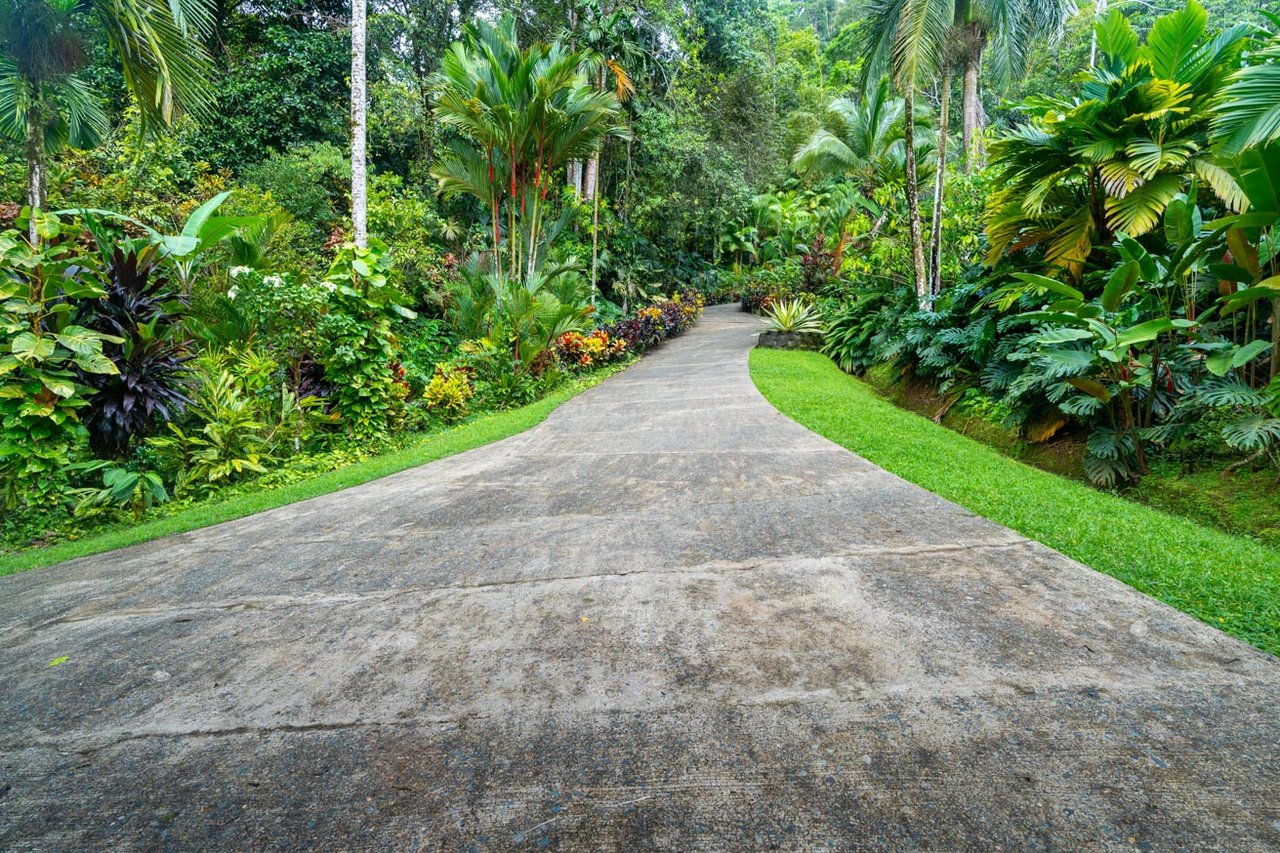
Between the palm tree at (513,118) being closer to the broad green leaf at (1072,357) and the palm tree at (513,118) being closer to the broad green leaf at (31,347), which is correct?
the broad green leaf at (31,347)

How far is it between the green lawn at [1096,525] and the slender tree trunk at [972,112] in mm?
6399

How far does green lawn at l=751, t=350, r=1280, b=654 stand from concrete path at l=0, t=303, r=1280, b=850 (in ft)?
0.81

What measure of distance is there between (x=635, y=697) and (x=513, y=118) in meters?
10.4

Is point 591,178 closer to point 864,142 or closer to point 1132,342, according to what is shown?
point 864,142

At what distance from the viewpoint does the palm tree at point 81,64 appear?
587cm

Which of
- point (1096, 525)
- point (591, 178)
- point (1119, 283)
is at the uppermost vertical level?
point (591, 178)

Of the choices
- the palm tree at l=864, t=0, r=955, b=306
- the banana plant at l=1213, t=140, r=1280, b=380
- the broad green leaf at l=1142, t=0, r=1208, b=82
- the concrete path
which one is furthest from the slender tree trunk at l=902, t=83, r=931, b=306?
the concrete path

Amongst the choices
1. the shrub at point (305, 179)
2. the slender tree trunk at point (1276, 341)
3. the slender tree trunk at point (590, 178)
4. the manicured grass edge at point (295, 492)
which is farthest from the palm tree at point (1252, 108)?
the shrub at point (305, 179)

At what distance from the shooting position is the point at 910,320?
A: 9.66 meters

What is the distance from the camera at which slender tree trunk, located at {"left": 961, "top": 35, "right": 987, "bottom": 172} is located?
35.9 feet

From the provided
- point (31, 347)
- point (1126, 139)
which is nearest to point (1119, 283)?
point (1126, 139)

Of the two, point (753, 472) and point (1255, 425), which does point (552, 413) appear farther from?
point (1255, 425)

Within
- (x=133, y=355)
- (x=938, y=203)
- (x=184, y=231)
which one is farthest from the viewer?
(x=938, y=203)

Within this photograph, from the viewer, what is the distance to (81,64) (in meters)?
7.86
